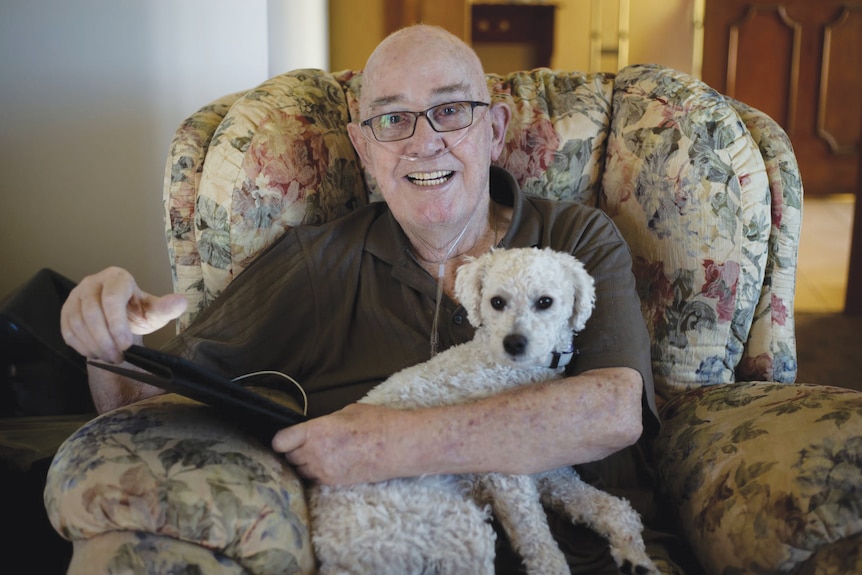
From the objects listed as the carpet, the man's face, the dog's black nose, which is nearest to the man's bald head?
the man's face

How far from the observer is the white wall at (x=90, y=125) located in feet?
5.91

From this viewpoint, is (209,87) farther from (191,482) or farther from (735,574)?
(735,574)

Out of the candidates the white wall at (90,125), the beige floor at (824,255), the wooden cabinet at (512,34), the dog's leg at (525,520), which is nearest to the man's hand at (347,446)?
the dog's leg at (525,520)

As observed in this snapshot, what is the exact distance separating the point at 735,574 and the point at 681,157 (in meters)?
0.76

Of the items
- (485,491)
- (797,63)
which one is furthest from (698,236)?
(797,63)

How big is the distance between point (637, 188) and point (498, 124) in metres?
0.30

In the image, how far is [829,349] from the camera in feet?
10.8

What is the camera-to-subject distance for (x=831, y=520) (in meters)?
1.01

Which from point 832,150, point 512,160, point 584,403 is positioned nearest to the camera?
point 584,403

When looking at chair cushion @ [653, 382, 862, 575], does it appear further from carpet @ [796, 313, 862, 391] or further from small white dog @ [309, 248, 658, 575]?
carpet @ [796, 313, 862, 391]

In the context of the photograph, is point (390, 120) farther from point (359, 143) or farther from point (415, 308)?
point (415, 308)

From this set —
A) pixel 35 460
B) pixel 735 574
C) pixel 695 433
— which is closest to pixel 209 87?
pixel 35 460

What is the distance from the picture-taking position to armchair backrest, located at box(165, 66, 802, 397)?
1.47 meters

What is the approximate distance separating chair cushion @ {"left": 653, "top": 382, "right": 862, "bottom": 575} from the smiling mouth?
0.59m
